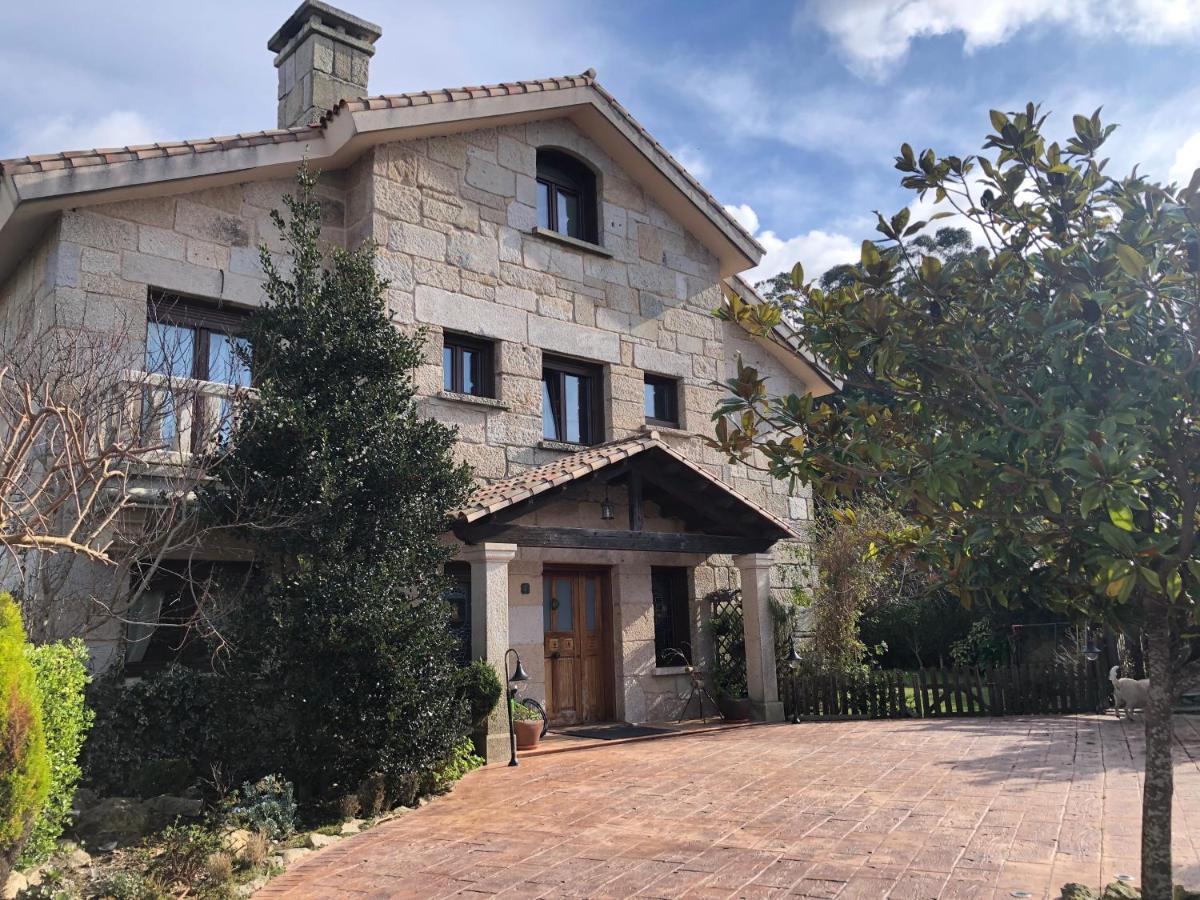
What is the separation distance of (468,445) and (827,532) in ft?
19.5

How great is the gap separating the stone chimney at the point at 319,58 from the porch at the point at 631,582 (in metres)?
5.34

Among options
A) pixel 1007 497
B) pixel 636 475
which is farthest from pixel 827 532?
pixel 1007 497

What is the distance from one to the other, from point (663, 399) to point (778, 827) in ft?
26.0

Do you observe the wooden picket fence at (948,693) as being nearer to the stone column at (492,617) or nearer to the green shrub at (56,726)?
the stone column at (492,617)

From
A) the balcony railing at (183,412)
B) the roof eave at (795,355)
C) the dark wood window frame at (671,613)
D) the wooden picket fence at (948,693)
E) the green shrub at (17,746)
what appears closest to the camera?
the green shrub at (17,746)

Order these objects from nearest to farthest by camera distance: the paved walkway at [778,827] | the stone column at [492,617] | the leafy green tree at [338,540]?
the paved walkway at [778,827], the leafy green tree at [338,540], the stone column at [492,617]

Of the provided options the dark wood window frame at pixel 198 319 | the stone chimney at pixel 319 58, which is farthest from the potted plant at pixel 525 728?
the stone chimney at pixel 319 58

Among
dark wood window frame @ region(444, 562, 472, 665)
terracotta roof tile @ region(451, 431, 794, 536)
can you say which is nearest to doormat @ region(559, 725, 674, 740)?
dark wood window frame @ region(444, 562, 472, 665)

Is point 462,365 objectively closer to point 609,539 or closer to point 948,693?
point 609,539

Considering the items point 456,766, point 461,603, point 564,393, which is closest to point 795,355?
point 564,393

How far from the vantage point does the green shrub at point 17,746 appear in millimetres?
4707

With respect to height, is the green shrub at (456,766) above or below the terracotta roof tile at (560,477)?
below

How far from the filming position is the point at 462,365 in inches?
446

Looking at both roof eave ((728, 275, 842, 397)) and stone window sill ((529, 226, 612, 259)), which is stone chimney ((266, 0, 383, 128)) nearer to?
stone window sill ((529, 226, 612, 259))
